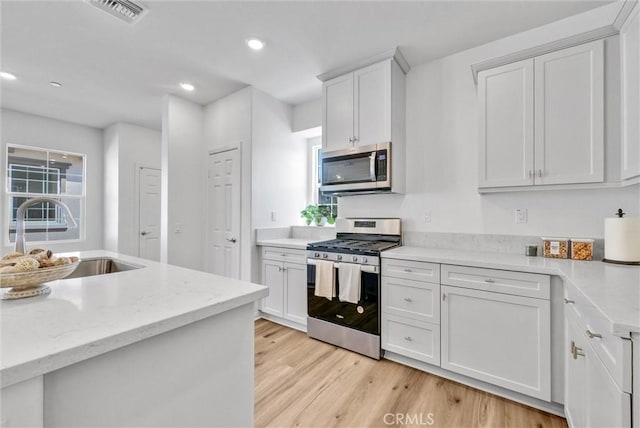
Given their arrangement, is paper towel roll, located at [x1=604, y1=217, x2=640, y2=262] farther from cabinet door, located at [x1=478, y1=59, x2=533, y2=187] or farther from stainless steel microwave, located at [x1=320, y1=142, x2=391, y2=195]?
stainless steel microwave, located at [x1=320, y1=142, x2=391, y2=195]

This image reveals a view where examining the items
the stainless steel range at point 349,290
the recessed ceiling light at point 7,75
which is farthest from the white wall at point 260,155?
the recessed ceiling light at point 7,75

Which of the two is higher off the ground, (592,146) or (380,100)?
(380,100)

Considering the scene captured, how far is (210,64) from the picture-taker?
2.77m

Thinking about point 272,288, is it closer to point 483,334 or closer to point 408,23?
point 483,334

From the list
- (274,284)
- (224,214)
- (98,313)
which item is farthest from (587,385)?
(224,214)

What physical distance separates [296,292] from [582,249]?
235cm

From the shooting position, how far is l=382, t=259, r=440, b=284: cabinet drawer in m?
2.09

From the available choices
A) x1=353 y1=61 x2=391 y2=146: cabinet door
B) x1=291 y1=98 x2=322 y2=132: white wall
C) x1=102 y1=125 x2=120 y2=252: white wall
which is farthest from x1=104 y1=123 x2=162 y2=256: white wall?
x1=353 y1=61 x2=391 y2=146: cabinet door

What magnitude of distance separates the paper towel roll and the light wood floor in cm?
105

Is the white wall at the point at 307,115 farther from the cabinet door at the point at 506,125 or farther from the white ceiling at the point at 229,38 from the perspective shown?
the cabinet door at the point at 506,125

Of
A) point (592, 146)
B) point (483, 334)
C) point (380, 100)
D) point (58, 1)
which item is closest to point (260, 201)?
point (380, 100)

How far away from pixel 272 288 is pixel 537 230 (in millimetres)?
2526

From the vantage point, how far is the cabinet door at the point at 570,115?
1795mm

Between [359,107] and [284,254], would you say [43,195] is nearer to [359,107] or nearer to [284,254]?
[284,254]
